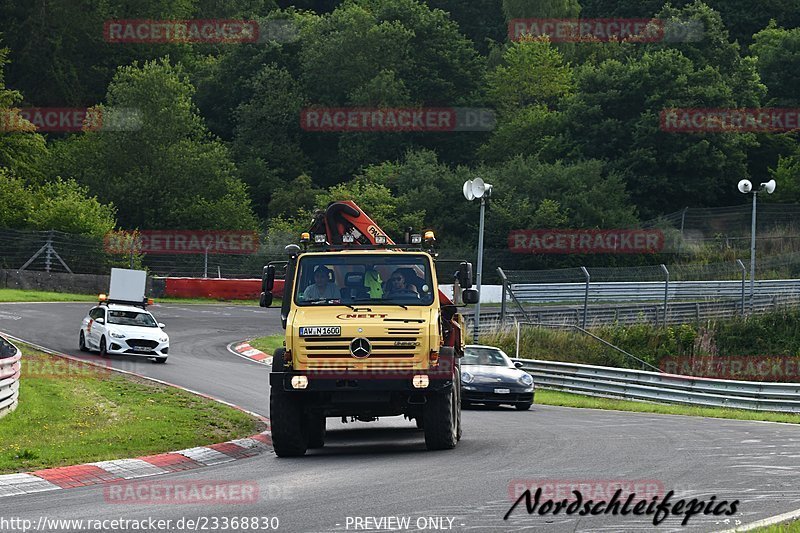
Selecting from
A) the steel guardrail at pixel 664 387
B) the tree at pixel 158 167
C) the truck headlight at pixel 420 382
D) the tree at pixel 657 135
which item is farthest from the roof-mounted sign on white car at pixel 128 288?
the tree at pixel 657 135

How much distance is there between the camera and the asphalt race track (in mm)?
10117

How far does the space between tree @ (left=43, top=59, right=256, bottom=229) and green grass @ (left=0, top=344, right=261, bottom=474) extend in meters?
48.8

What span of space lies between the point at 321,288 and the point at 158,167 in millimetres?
60633

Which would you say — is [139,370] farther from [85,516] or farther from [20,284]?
[20,284]

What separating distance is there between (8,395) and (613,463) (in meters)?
8.94

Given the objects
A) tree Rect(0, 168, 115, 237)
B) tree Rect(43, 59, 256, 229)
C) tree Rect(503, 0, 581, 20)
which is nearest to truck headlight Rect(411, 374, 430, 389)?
tree Rect(0, 168, 115, 237)

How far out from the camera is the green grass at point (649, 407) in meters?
25.6

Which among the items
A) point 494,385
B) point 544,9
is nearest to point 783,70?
point 544,9

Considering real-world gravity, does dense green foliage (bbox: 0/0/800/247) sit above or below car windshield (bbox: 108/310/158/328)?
above

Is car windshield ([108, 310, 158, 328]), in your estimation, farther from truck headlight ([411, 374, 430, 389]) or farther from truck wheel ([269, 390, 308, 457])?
truck headlight ([411, 374, 430, 389])

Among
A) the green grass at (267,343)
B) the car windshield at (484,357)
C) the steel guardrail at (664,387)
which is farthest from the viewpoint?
the green grass at (267,343)

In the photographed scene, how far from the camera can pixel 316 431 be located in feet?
54.3

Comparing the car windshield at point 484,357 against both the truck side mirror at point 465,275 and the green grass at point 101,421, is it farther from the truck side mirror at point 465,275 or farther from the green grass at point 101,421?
the truck side mirror at point 465,275

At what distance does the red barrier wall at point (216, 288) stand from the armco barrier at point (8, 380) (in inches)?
1319
